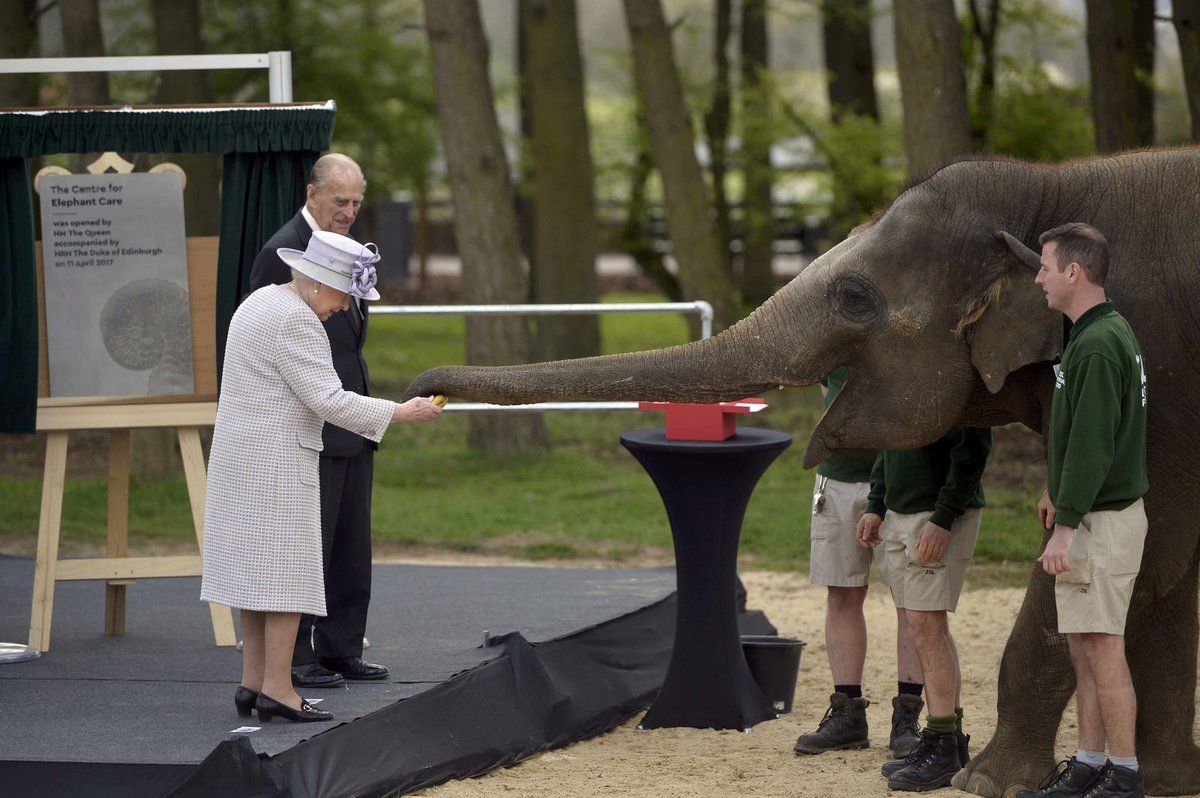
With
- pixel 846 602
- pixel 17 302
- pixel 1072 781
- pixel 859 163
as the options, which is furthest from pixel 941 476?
pixel 859 163

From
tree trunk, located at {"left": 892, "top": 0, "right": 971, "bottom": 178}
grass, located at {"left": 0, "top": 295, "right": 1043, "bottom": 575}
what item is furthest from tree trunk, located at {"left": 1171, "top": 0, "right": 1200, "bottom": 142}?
grass, located at {"left": 0, "top": 295, "right": 1043, "bottom": 575}

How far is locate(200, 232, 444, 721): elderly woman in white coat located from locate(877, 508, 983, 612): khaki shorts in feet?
5.98

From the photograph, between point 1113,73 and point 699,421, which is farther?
point 1113,73

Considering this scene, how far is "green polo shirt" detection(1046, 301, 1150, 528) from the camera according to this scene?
4820mm

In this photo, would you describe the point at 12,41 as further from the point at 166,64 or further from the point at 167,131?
the point at 167,131

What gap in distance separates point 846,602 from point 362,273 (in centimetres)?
240

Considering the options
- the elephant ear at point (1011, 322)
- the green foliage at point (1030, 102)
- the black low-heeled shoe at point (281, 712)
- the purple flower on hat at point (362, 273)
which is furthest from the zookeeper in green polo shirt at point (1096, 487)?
the green foliage at point (1030, 102)

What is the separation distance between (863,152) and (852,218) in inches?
35.3

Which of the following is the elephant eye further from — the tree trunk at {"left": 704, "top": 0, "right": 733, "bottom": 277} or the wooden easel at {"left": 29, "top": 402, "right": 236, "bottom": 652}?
the tree trunk at {"left": 704, "top": 0, "right": 733, "bottom": 277}

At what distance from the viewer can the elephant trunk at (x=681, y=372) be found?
5379mm

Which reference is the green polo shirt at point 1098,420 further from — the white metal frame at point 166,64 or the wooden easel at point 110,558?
the white metal frame at point 166,64

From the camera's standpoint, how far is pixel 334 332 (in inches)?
251

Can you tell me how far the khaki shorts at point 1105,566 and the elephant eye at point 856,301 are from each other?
0.99 m

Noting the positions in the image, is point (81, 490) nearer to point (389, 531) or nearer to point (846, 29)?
point (389, 531)
